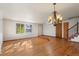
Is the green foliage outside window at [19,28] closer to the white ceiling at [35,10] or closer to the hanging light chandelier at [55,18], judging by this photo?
the white ceiling at [35,10]

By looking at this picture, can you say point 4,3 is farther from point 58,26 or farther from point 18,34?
point 58,26

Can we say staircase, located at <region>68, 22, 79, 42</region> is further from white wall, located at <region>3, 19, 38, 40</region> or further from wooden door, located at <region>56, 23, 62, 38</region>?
white wall, located at <region>3, 19, 38, 40</region>

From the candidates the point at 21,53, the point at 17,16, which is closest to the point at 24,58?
the point at 21,53

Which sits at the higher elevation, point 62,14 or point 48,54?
point 62,14

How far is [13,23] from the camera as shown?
1.70 meters

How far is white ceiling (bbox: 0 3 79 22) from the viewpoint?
1.69 meters

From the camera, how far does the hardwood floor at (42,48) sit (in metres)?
1.71

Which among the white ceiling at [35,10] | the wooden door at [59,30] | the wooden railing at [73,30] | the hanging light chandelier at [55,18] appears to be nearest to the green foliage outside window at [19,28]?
the white ceiling at [35,10]

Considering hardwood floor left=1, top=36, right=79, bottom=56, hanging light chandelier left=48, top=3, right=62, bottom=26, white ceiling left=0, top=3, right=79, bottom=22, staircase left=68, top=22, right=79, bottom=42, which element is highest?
white ceiling left=0, top=3, right=79, bottom=22

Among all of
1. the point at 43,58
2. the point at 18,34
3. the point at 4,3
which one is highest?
the point at 4,3

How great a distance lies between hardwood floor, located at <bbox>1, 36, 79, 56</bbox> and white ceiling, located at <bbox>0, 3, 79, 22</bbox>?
0.39 meters

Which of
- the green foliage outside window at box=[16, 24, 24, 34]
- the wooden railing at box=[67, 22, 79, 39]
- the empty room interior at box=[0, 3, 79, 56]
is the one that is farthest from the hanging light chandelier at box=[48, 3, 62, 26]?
the green foliage outside window at box=[16, 24, 24, 34]

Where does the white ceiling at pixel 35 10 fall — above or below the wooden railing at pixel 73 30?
above

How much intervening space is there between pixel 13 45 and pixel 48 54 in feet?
1.87
